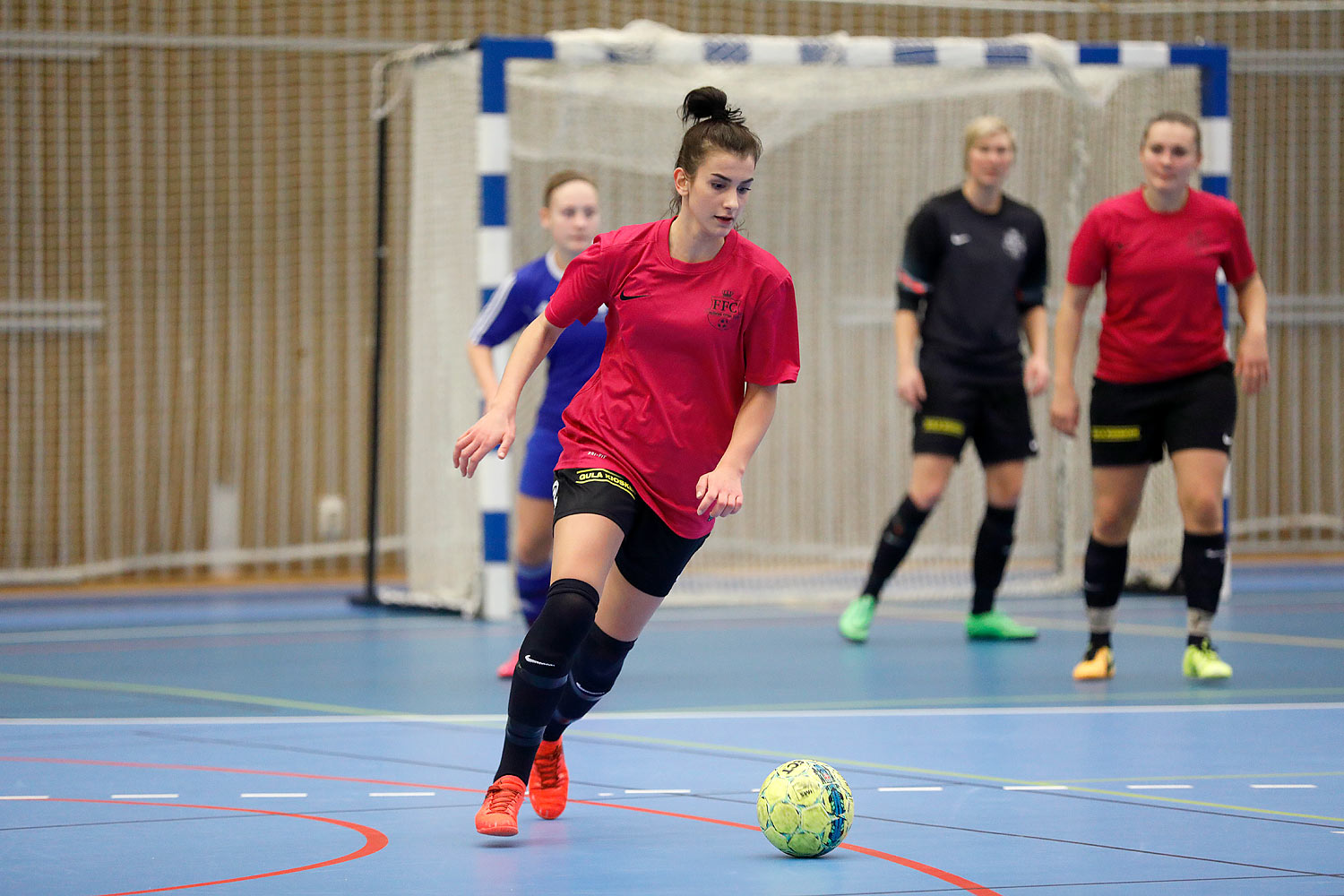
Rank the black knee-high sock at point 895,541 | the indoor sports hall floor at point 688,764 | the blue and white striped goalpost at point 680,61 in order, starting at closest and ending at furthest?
1. the indoor sports hall floor at point 688,764
2. the black knee-high sock at point 895,541
3. the blue and white striped goalpost at point 680,61

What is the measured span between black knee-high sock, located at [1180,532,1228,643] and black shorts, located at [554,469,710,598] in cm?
275

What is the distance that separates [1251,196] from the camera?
12148 mm

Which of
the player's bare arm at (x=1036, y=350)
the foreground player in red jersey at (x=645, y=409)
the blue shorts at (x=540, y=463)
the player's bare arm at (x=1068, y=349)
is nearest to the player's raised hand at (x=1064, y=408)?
the player's bare arm at (x=1068, y=349)

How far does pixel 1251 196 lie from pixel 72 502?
852 cm

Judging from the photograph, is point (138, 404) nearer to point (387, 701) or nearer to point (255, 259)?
point (255, 259)

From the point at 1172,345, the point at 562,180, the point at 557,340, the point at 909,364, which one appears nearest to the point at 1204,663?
the point at 1172,345

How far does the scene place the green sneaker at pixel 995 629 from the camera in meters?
7.38

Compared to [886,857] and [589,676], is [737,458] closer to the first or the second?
[589,676]

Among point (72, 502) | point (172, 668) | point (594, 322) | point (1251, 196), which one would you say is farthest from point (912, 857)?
point (1251, 196)

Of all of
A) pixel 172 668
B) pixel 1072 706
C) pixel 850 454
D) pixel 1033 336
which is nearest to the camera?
pixel 1072 706

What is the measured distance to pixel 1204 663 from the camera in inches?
231

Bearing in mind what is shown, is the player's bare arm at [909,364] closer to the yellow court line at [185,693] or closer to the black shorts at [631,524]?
the yellow court line at [185,693]

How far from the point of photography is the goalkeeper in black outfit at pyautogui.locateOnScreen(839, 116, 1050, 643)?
7.14 m

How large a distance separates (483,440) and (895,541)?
4.19 metres
